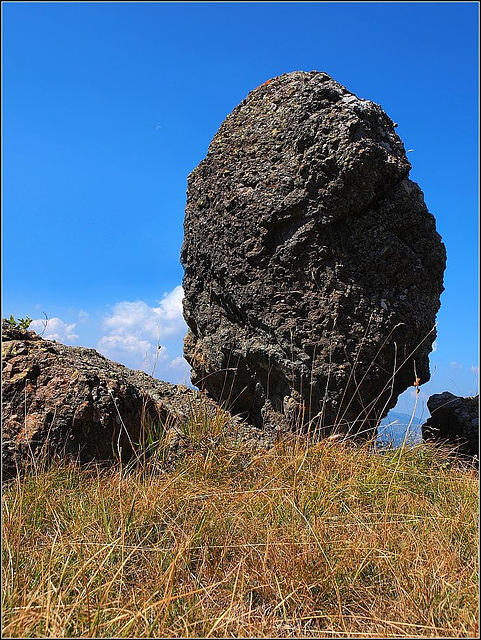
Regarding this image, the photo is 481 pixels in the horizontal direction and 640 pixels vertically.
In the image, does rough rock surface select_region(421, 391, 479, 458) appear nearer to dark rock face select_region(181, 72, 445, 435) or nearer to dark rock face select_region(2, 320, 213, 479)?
dark rock face select_region(181, 72, 445, 435)

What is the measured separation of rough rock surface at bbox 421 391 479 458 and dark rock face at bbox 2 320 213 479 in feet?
8.37

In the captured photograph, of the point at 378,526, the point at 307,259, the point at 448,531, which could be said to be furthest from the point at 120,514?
the point at 307,259

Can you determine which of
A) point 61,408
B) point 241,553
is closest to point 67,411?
point 61,408

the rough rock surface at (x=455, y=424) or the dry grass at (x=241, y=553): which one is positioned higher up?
the rough rock surface at (x=455, y=424)

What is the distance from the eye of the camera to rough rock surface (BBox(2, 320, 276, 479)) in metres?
3.72

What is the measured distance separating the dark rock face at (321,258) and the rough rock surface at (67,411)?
31.5 inches

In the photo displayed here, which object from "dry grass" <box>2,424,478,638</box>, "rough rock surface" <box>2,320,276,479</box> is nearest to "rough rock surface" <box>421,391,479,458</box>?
"dry grass" <box>2,424,478,638</box>

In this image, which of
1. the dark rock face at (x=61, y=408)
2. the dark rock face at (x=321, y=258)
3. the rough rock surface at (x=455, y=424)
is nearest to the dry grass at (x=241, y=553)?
the dark rock face at (x=61, y=408)

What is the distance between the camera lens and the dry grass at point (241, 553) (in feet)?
7.55

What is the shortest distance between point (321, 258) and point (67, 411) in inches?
90.4

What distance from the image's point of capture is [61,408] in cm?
381

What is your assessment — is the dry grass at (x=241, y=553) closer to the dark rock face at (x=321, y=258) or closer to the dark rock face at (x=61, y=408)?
the dark rock face at (x=61, y=408)

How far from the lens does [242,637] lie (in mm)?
2197

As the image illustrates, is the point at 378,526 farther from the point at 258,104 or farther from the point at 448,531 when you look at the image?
the point at 258,104
